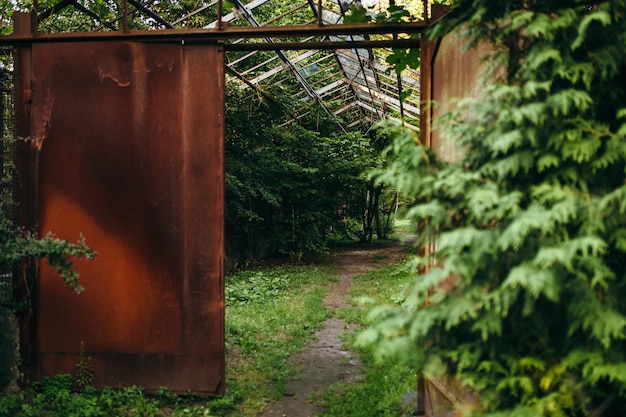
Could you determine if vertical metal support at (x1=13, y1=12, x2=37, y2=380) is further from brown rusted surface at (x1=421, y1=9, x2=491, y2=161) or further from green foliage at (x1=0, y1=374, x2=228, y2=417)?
brown rusted surface at (x1=421, y1=9, x2=491, y2=161)

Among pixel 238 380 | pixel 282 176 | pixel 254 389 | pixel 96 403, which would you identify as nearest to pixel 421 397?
pixel 254 389

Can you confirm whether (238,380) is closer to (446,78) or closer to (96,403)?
(96,403)

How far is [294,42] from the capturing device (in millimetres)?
8312

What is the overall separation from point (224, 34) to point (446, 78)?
229 cm

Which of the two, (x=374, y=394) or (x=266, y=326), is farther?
(x=266, y=326)

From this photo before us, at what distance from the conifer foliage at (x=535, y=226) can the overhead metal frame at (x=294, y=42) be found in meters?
1.83

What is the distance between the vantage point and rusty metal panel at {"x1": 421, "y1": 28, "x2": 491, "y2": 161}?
14.0 ft

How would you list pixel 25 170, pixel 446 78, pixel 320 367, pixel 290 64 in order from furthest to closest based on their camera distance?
pixel 290 64 < pixel 320 367 < pixel 25 170 < pixel 446 78

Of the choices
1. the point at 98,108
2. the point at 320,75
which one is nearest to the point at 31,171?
the point at 98,108

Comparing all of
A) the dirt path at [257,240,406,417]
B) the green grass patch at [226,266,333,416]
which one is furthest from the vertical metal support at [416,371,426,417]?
the green grass patch at [226,266,333,416]

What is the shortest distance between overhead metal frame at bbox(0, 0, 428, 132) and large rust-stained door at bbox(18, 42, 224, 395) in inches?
9.6

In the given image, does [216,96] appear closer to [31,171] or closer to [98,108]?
[98,108]

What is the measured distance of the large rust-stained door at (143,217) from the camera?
5906 millimetres

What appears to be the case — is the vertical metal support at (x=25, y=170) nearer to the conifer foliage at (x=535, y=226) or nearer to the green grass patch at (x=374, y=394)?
the green grass patch at (x=374, y=394)
